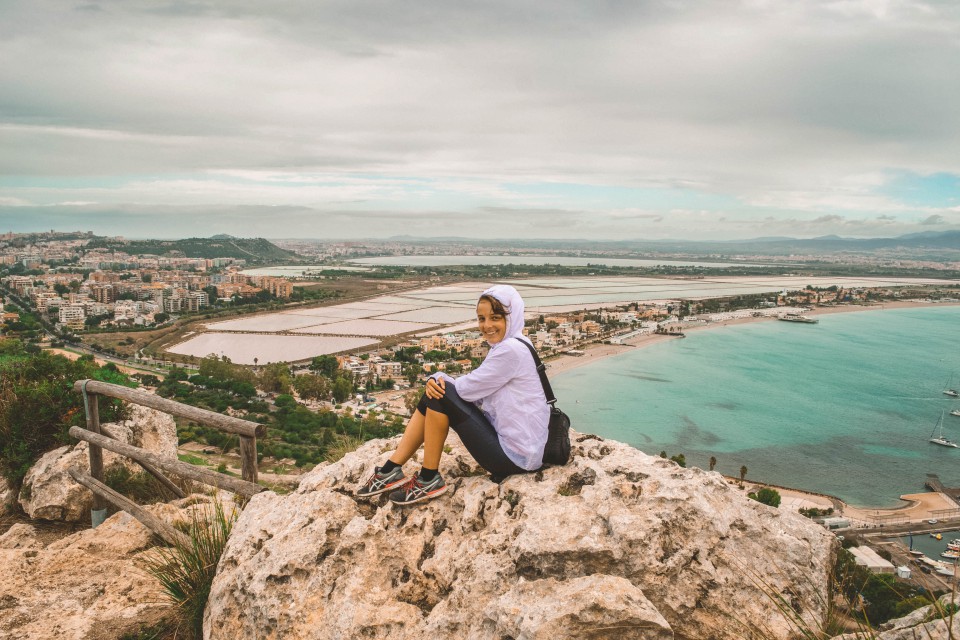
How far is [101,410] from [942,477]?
21.7 m

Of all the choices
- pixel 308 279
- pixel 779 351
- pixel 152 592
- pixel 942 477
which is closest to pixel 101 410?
pixel 152 592

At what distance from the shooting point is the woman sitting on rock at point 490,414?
7.27ft

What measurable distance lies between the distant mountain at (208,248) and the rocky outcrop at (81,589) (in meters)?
115

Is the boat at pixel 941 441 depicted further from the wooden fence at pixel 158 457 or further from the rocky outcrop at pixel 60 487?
the rocky outcrop at pixel 60 487

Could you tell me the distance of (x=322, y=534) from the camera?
7.14 ft

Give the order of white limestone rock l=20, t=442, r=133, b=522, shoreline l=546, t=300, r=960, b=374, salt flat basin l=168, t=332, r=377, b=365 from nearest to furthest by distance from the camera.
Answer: white limestone rock l=20, t=442, r=133, b=522
shoreline l=546, t=300, r=960, b=374
salt flat basin l=168, t=332, r=377, b=365

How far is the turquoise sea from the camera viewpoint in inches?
719

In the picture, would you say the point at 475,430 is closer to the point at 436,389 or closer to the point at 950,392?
the point at 436,389

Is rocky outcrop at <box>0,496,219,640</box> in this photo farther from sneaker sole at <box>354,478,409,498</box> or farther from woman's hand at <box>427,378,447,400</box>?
woman's hand at <box>427,378,447,400</box>

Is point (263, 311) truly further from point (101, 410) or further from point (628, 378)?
point (101, 410)

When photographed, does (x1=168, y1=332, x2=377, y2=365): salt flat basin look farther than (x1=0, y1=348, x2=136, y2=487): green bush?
Yes

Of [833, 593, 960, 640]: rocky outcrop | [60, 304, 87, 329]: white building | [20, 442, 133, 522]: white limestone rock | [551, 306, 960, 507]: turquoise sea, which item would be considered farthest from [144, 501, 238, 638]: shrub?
[60, 304, 87, 329]: white building

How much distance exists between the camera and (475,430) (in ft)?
7.37

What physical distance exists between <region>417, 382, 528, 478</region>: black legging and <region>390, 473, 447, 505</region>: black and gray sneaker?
7.6 inches
